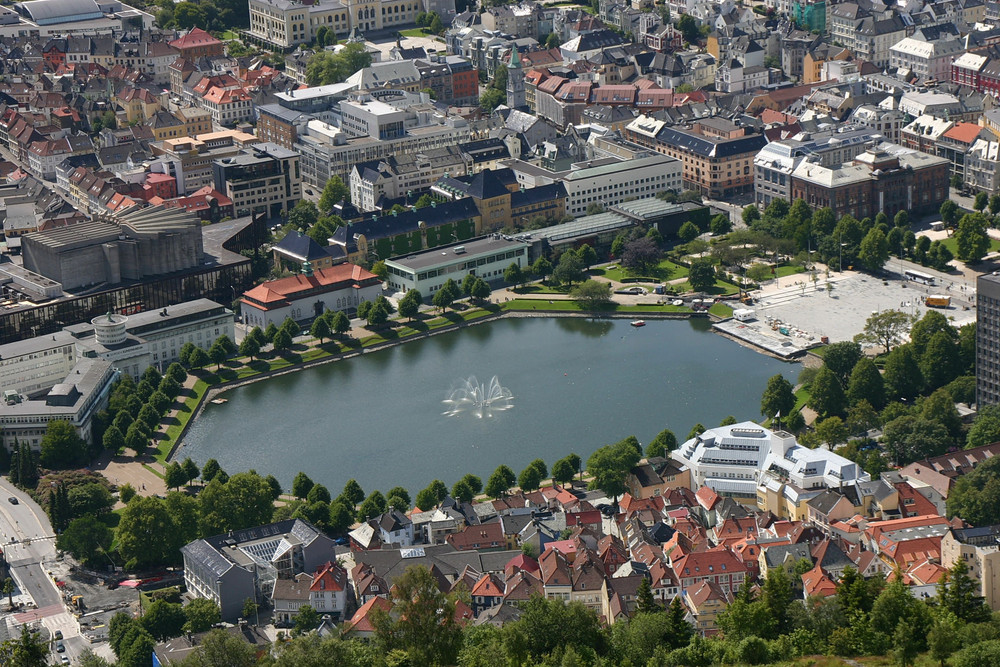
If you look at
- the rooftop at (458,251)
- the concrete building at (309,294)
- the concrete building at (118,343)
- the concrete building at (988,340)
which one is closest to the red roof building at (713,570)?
the concrete building at (988,340)

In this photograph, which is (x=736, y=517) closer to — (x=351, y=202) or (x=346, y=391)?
(x=346, y=391)

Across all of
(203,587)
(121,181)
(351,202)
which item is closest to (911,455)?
(203,587)

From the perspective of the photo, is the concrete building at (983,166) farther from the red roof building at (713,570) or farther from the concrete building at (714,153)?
the red roof building at (713,570)

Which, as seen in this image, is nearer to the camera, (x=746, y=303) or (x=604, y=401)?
(x=604, y=401)

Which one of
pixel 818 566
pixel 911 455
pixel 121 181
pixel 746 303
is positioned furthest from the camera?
pixel 121 181

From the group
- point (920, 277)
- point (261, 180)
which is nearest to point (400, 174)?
point (261, 180)

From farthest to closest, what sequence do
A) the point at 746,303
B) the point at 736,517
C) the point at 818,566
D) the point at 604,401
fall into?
1. the point at 746,303
2. the point at 604,401
3. the point at 736,517
4. the point at 818,566

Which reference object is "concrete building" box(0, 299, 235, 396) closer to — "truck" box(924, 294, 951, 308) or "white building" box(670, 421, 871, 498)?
"white building" box(670, 421, 871, 498)
